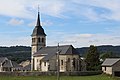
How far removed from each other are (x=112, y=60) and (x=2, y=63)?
40673 mm

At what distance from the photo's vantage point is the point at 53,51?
80062 millimetres

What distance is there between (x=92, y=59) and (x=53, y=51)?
387 inches

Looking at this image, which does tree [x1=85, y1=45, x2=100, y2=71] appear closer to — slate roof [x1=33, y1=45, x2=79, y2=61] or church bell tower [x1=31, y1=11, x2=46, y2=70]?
slate roof [x1=33, y1=45, x2=79, y2=61]

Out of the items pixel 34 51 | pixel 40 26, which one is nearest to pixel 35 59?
pixel 34 51

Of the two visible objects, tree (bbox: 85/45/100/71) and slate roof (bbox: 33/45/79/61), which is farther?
tree (bbox: 85/45/100/71)

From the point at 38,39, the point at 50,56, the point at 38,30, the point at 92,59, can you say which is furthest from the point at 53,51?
the point at 38,30

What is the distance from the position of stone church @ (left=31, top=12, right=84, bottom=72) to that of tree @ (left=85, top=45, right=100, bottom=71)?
110 inches

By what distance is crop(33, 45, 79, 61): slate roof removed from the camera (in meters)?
74.7

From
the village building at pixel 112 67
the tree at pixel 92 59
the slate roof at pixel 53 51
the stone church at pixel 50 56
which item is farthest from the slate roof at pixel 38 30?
the village building at pixel 112 67

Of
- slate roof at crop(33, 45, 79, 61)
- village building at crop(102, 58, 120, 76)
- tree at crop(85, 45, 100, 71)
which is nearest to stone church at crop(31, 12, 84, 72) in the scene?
slate roof at crop(33, 45, 79, 61)

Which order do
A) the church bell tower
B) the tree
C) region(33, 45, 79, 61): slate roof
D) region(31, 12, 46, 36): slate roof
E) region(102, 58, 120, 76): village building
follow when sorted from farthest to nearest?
region(31, 12, 46, 36): slate roof
the church bell tower
the tree
region(33, 45, 79, 61): slate roof
region(102, 58, 120, 76): village building

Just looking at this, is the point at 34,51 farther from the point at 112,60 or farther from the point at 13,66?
the point at 112,60

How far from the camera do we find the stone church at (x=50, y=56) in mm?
74750

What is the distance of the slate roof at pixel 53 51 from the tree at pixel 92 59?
179 inches
